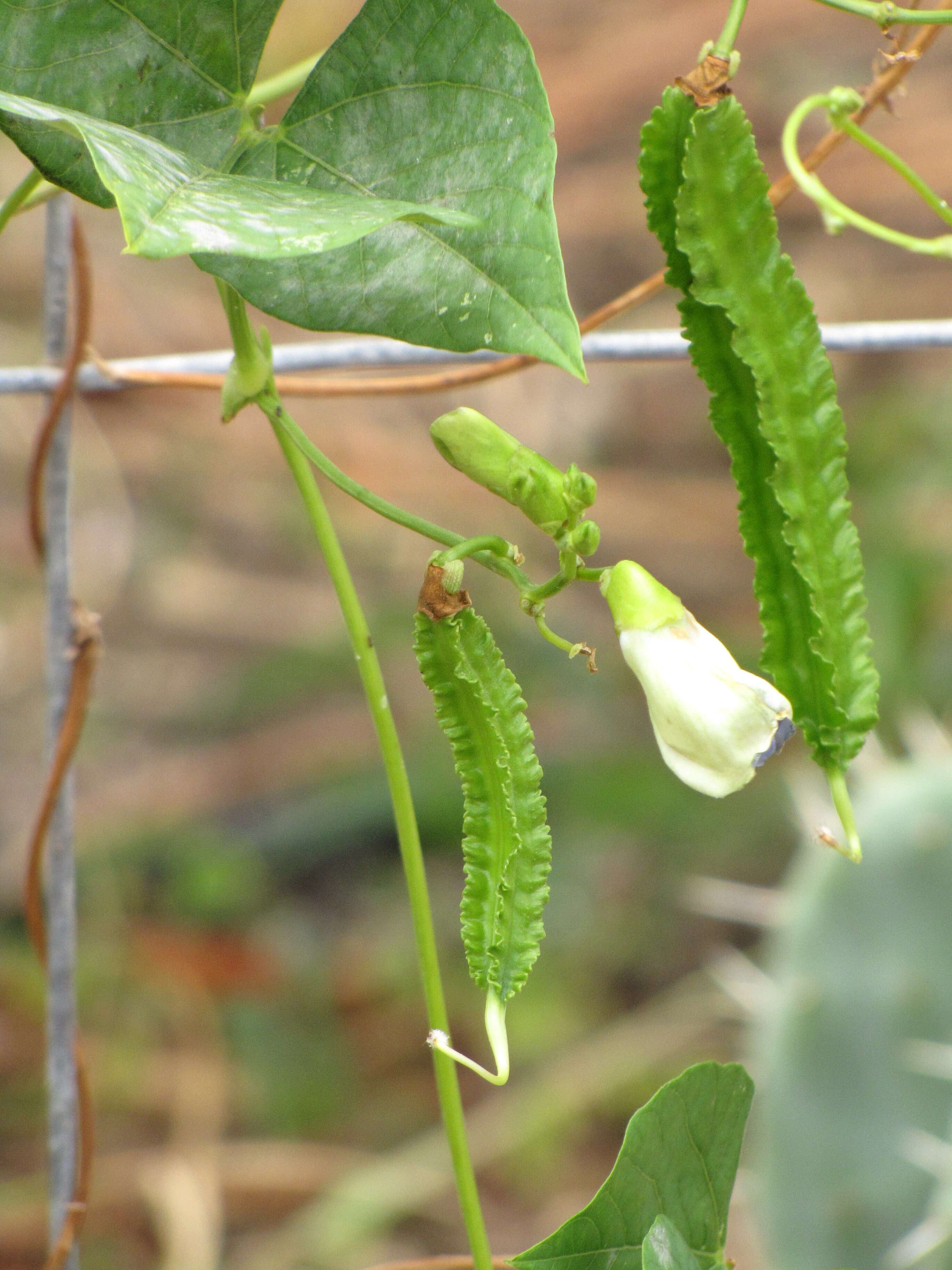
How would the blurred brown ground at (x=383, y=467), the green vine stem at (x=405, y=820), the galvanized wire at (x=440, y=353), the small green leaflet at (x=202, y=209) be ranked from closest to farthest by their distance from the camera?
the small green leaflet at (x=202, y=209), the green vine stem at (x=405, y=820), the galvanized wire at (x=440, y=353), the blurred brown ground at (x=383, y=467)

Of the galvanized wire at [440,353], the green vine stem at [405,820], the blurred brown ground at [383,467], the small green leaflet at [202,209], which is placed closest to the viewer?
the small green leaflet at [202,209]

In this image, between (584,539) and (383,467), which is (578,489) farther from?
(383,467)

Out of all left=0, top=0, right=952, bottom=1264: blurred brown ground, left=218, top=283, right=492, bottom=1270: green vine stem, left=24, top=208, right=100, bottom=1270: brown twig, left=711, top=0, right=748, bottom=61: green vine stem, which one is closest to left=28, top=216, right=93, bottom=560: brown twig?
left=24, top=208, right=100, bottom=1270: brown twig

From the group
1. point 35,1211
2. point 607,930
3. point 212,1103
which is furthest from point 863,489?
point 35,1211

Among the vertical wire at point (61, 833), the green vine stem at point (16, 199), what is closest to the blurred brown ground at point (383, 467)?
the vertical wire at point (61, 833)

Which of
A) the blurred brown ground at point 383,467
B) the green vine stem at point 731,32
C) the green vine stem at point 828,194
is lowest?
the blurred brown ground at point 383,467

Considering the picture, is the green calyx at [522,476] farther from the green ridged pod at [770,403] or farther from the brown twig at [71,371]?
the brown twig at [71,371]

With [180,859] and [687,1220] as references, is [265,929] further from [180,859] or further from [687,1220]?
[687,1220]
